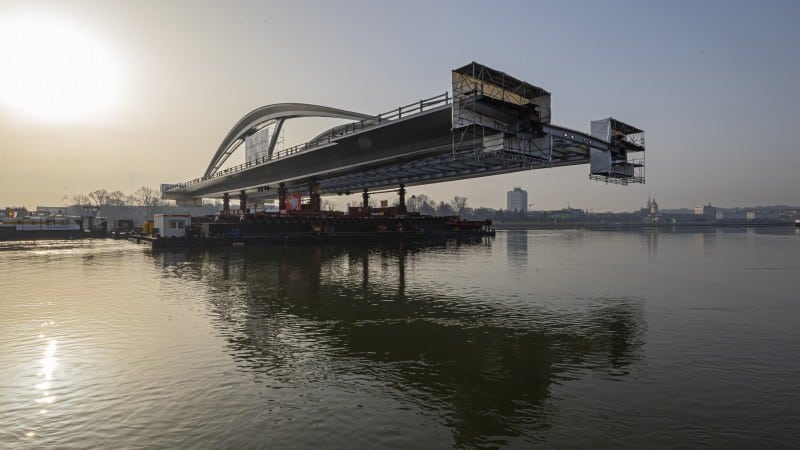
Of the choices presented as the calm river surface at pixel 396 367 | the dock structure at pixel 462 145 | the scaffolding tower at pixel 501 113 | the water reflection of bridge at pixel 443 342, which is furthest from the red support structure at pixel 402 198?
the calm river surface at pixel 396 367

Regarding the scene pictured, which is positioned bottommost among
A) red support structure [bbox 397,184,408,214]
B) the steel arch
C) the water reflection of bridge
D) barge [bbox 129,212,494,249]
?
the water reflection of bridge

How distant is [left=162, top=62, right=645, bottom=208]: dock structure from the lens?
28384 mm

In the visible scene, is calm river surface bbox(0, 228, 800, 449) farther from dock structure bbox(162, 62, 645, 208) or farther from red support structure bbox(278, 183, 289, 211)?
red support structure bbox(278, 183, 289, 211)

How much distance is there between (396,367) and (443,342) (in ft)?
8.56

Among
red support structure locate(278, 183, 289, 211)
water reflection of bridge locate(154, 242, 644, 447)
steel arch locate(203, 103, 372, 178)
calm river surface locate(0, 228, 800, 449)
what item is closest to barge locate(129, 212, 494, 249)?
red support structure locate(278, 183, 289, 211)

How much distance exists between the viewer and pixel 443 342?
1279 centimetres

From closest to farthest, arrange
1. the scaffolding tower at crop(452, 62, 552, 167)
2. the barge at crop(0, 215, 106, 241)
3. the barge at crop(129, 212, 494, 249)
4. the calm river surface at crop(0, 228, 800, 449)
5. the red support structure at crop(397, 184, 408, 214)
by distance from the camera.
A: the calm river surface at crop(0, 228, 800, 449) < the scaffolding tower at crop(452, 62, 552, 167) < the barge at crop(129, 212, 494, 249) < the barge at crop(0, 215, 106, 241) < the red support structure at crop(397, 184, 408, 214)

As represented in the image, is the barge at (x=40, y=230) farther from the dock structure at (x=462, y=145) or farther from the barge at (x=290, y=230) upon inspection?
the dock structure at (x=462, y=145)

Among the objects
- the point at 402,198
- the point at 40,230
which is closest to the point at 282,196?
the point at 402,198

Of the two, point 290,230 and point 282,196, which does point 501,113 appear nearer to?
point 290,230

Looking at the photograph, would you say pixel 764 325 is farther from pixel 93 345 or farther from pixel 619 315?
pixel 93 345

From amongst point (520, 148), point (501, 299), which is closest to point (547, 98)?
point (520, 148)

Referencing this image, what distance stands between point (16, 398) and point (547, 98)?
103ft

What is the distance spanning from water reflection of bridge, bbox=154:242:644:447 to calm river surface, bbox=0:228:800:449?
76 mm
